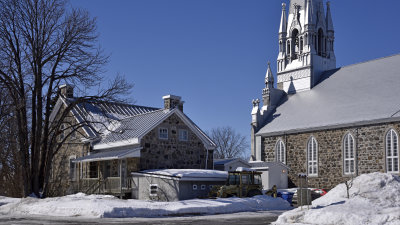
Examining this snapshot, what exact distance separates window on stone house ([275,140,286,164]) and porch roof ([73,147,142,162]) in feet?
53.0

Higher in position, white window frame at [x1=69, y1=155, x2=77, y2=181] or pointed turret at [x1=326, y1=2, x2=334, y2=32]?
pointed turret at [x1=326, y1=2, x2=334, y2=32]

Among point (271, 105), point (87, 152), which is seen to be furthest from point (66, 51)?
point (271, 105)

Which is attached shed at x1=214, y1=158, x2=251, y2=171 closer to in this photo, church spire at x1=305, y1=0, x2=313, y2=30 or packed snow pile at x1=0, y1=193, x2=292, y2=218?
packed snow pile at x1=0, y1=193, x2=292, y2=218

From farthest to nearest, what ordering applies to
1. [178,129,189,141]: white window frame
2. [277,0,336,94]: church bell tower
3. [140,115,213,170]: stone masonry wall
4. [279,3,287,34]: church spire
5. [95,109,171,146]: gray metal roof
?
[279,3,287,34]: church spire → [277,0,336,94]: church bell tower → [178,129,189,141]: white window frame → [95,109,171,146]: gray metal roof → [140,115,213,170]: stone masonry wall

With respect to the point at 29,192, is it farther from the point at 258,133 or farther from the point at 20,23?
the point at 258,133

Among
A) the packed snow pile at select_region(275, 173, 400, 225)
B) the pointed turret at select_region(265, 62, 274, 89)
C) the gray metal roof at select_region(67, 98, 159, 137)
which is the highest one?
the pointed turret at select_region(265, 62, 274, 89)

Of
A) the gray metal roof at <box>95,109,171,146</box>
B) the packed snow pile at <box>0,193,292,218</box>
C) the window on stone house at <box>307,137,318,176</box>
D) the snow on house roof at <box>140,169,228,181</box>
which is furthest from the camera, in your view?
the window on stone house at <box>307,137,318,176</box>

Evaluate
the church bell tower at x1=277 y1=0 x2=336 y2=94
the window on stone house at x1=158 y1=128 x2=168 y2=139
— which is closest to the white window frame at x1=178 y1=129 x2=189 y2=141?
the window on stone house at x1=158 y1=128 x2=168 y2=139

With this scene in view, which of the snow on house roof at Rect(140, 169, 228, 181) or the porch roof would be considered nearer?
the snow on house roof at Rect(140, 169, 228, 181)

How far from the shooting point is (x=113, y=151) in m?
33.4

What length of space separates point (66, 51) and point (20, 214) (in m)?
9.95

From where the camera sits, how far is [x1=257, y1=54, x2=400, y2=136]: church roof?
37844 millimetres

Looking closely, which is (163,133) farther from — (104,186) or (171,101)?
(104,186)

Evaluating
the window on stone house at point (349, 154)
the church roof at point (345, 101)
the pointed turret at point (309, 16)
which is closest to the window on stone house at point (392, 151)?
the church roof at point (345, 101)
